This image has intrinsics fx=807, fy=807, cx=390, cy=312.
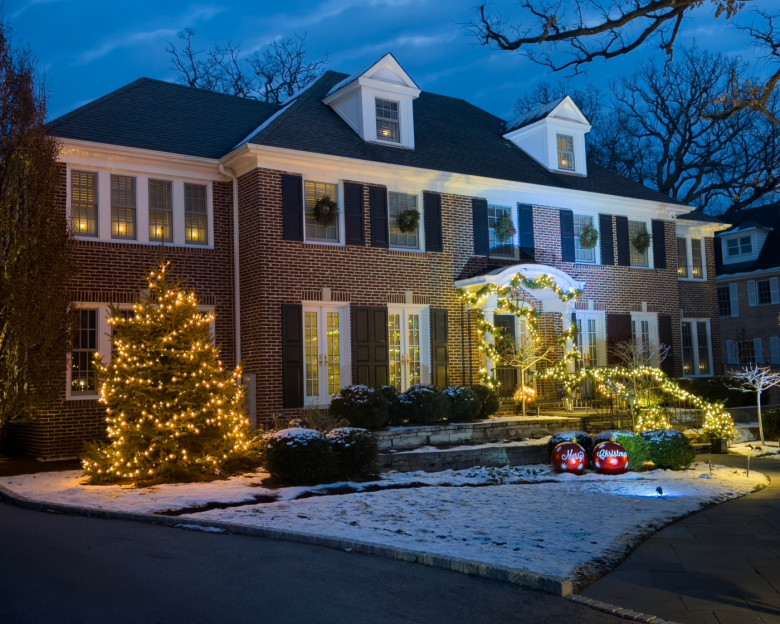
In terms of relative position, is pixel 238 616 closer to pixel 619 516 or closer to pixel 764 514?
pixel 619 516

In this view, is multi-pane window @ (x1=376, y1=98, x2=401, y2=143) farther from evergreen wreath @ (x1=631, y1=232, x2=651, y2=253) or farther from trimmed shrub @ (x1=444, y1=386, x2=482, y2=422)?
evergreen wreath @ (x1=631, y1=232, x2=651, y2=253)

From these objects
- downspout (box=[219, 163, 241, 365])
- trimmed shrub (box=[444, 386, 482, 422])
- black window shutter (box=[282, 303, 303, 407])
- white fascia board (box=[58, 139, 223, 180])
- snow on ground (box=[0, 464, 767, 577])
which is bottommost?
snow on ground (box=[0, 464, 767, 577])

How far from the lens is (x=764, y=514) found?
368 inches

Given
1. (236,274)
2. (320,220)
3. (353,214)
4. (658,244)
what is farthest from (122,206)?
(658,244)

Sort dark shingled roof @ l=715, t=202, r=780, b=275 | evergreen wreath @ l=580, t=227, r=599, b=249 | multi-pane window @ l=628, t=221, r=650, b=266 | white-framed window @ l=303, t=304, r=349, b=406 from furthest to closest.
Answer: dark shingled roof @ l=715, t=202, r=780, b=275, multi-pane window @ l=628, t=221, r=650, b=266, evergreen wreath @ l=580, t=227, r=599, b=249, white-framed window @ l=303, t=304, r=349, b=406

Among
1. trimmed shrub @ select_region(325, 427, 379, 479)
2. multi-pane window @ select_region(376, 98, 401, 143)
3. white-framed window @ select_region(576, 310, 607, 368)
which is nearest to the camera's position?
trimmed shrub @ select_region(325, 427, 379, 479)

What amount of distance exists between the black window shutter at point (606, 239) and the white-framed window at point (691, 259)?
11.9 ft

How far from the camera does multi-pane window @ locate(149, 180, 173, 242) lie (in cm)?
1609

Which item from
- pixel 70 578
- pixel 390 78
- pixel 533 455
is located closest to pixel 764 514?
pixel 533 455

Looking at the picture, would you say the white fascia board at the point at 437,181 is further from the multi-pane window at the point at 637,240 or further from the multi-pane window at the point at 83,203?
the multi-pane window at the point at 83,203

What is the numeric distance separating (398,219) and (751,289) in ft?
72.5

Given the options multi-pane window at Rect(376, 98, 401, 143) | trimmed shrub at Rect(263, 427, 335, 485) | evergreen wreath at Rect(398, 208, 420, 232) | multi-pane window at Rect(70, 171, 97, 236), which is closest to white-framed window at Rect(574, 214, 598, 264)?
evergreen wreath at Rect(398, 208, 420, 232)

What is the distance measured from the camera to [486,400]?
16875 millimetres

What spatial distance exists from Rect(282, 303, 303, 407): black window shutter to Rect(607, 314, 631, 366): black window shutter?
897 cm
